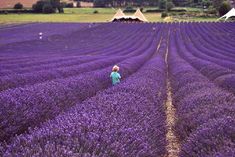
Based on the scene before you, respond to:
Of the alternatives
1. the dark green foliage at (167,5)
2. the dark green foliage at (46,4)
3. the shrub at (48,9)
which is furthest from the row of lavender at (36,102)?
the dark green foliage at (46,4)

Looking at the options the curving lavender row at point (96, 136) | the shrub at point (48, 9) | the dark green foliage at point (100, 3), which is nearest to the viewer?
the curving lavender row at point (96, 136)

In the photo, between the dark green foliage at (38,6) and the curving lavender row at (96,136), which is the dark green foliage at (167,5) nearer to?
the dark green foliage at (38,6)

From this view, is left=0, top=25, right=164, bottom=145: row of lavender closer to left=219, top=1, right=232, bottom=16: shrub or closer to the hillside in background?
left=219, top=1, right=232, bottom=16: shrub

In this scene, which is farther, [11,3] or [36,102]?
[11,3]

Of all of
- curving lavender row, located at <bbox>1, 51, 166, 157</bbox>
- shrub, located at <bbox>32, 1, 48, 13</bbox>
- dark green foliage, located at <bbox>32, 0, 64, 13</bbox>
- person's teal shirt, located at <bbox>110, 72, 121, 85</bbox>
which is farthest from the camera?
shrub, located at <bbox>32, 1, 48, 13</bbox>

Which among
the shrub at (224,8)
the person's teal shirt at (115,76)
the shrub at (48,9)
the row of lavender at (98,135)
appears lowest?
the shrub at (48,9)

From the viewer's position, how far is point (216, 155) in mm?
3449

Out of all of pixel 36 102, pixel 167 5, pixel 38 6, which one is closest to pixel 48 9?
pixel 38 6

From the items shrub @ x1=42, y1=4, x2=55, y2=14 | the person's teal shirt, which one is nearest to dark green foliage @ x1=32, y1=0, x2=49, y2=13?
shrub @ x1=42, y1=4, x2=55, y2=14

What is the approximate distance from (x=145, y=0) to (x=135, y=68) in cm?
9671

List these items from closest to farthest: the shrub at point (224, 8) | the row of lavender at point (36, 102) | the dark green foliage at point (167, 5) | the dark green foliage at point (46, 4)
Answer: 1. the row of lavender at point (36, 102)
2. the shrub at point (224, 8)
3. the dark green foliage at point (46, 4)
4. the dark green foliage at point (167, 5)

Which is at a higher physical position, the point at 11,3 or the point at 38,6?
the point at 11,3

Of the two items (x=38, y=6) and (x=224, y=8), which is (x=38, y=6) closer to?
(x=38, y=6)

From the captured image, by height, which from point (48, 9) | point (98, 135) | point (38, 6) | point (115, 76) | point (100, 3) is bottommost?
point (48, 9)
